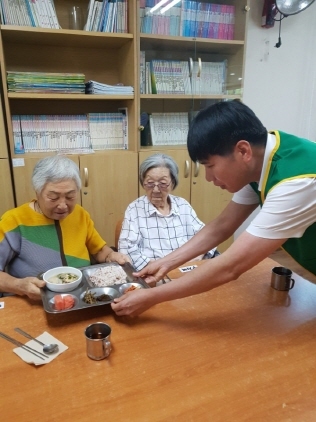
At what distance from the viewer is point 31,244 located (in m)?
1.58

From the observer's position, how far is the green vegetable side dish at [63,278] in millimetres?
1367

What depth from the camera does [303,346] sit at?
1083mm

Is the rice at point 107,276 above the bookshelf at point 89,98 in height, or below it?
below

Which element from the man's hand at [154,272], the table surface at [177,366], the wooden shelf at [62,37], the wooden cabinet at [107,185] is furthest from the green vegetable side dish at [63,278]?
the wooden shelf at [62,37]

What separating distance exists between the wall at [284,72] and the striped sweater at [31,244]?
2510mm

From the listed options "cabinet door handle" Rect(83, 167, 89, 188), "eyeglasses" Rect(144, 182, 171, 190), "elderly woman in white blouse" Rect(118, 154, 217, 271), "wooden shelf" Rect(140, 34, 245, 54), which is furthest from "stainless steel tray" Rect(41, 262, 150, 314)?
"wooden shelf" Rect(140, 34, 245, 54)

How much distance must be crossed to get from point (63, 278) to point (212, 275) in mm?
635

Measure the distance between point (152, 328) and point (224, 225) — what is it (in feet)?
2.00

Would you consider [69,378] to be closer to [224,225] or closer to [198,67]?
[224,225]

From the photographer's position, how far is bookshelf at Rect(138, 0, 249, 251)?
2705 mm

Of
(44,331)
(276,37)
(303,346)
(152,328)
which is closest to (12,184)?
(44,331)

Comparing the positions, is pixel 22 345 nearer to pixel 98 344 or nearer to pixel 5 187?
pixel 98 344

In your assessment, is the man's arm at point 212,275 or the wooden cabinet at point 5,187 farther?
the wooden cabinet at point 5,187

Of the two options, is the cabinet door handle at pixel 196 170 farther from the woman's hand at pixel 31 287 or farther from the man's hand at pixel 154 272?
the woman's hand at pixel 31 287
